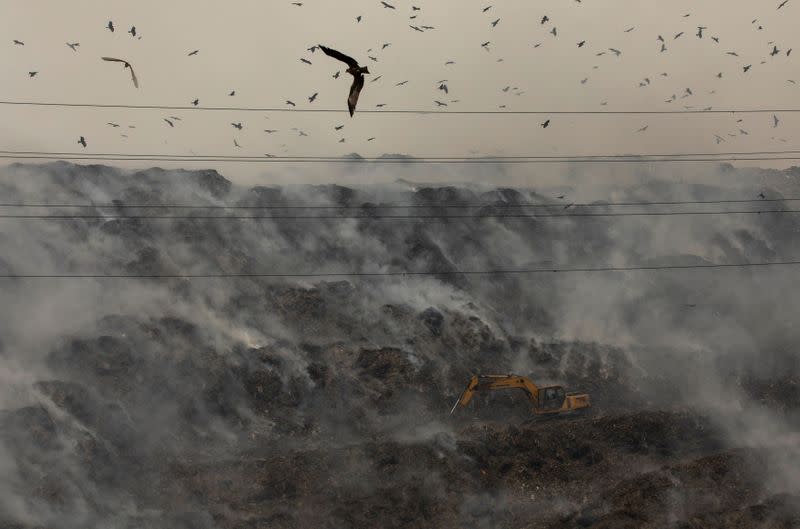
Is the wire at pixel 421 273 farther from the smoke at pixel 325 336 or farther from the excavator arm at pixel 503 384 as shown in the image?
the excavator arm at pixel 503 384

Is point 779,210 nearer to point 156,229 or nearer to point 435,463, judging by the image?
point 435,463

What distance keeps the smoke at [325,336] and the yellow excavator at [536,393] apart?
1.98 meters

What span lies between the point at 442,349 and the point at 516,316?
574cm

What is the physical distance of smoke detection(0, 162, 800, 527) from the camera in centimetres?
3619

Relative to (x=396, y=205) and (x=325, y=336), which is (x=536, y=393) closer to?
(x=325, y=336)

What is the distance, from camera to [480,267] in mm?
47969

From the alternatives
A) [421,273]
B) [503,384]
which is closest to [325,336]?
[421,273]

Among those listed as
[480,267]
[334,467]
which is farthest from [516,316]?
[334,467]

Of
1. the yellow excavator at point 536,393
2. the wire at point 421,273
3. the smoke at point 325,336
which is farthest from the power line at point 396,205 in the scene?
the yellow excavator at point 536,393

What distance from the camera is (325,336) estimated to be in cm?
4238

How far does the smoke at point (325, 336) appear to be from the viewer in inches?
1425

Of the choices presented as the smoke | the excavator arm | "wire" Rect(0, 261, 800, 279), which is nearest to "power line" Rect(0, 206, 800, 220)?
the smoke

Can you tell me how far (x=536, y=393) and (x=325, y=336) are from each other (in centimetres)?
1214

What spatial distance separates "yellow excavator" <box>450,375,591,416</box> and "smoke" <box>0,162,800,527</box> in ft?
6.50
